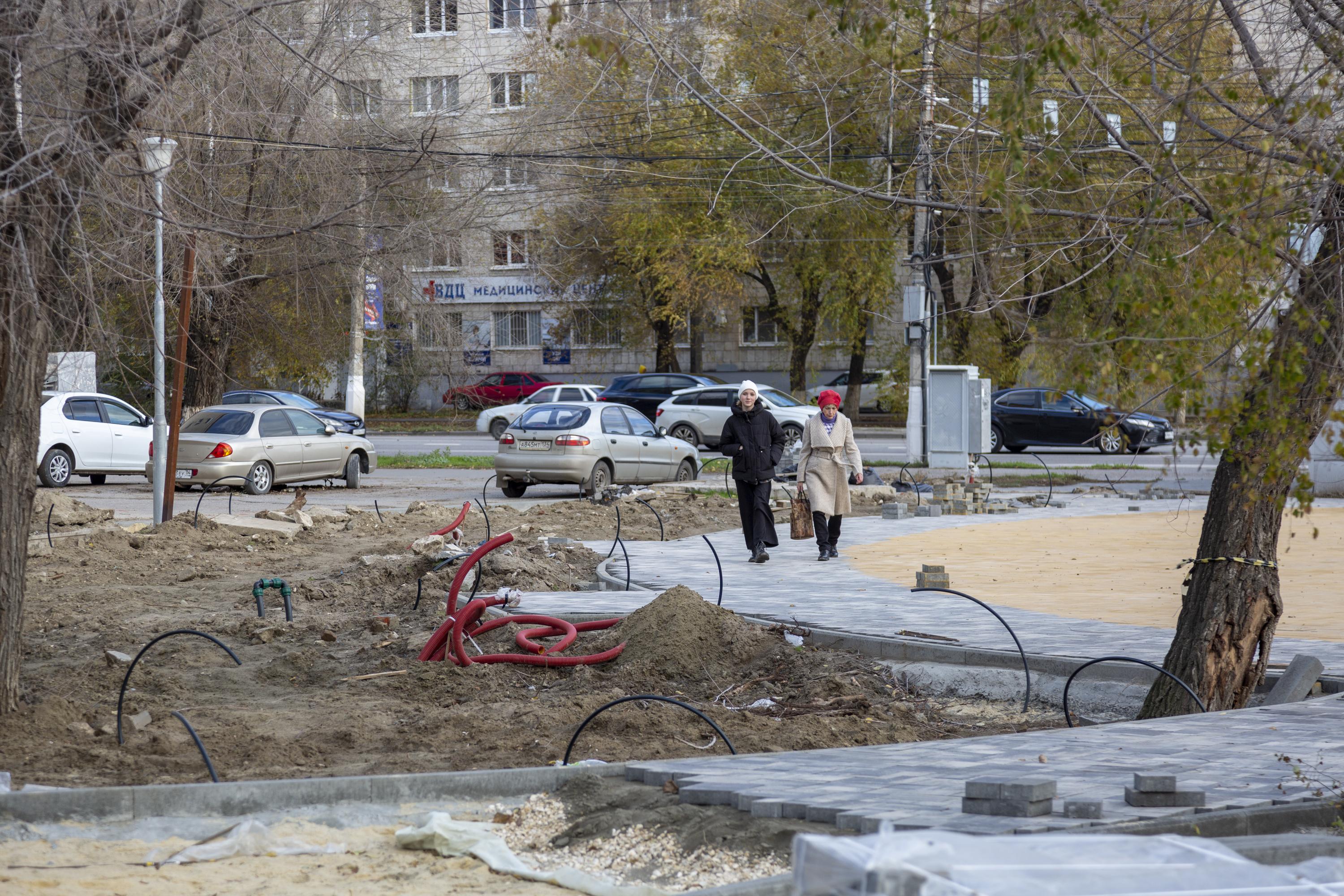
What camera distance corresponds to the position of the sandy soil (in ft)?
21.4

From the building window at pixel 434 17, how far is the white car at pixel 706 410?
13634 mm

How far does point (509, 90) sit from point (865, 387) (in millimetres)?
26461

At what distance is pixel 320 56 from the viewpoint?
36.0 feet

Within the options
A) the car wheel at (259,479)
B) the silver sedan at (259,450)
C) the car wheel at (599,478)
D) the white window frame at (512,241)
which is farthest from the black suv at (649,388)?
→ the car wheel at (259,479)

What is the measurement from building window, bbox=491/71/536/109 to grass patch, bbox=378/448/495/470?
722 cm

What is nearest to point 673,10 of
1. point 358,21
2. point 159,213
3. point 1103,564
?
point 358,21

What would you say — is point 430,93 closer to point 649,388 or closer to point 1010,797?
point 1010,797

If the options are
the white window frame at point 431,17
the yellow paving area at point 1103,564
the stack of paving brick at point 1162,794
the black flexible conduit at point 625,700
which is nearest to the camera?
the stack of paving brick at point 1162,794

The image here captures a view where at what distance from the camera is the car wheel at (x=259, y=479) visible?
2177 centimetres

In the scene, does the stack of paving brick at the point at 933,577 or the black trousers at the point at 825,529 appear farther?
the black trousers at the point at 825,529

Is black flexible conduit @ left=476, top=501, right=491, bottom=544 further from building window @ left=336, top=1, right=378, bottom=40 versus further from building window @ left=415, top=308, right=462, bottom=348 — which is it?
building window @ left=415, top=308, right=462, bottom=348

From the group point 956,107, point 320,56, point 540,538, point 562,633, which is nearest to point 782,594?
point 562,633

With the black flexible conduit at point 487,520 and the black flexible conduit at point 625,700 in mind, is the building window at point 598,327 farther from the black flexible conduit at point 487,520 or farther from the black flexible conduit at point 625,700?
the black flexible conduit at point 625,700

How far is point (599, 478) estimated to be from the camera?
21859 millimetres
